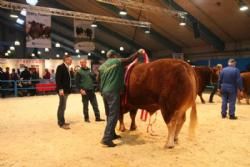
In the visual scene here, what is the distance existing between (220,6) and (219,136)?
37.0ft

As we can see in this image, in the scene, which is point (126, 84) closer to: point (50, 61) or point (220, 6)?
point (220, 6)

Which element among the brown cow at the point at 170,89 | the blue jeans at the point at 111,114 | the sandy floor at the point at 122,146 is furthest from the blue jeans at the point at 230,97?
the blue jeans at the point at 111,114

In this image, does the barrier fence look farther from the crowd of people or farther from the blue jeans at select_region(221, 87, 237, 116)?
the blue jeans at select_region(221, 87, 237, 116)

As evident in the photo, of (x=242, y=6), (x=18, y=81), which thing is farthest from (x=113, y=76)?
(x=18, y=81)

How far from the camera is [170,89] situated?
507 cm

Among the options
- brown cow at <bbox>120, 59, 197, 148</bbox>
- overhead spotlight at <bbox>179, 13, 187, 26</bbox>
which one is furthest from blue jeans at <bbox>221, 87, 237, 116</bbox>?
overhead spotlight at <bbox>179, 13, 187, 26</bbox>

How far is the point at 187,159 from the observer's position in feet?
14.9

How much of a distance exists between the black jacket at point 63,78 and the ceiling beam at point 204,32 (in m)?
11.3

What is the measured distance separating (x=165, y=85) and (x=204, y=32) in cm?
1545

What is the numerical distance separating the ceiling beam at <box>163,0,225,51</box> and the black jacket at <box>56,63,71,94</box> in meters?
11.3

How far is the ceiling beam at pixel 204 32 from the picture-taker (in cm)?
1722

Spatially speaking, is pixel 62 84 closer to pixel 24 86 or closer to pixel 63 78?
pixel 63 78

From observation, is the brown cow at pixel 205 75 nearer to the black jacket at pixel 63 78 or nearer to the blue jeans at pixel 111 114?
the black jacket at pixel 63 78

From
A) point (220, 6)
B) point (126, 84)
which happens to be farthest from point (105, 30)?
point (126, 84)
